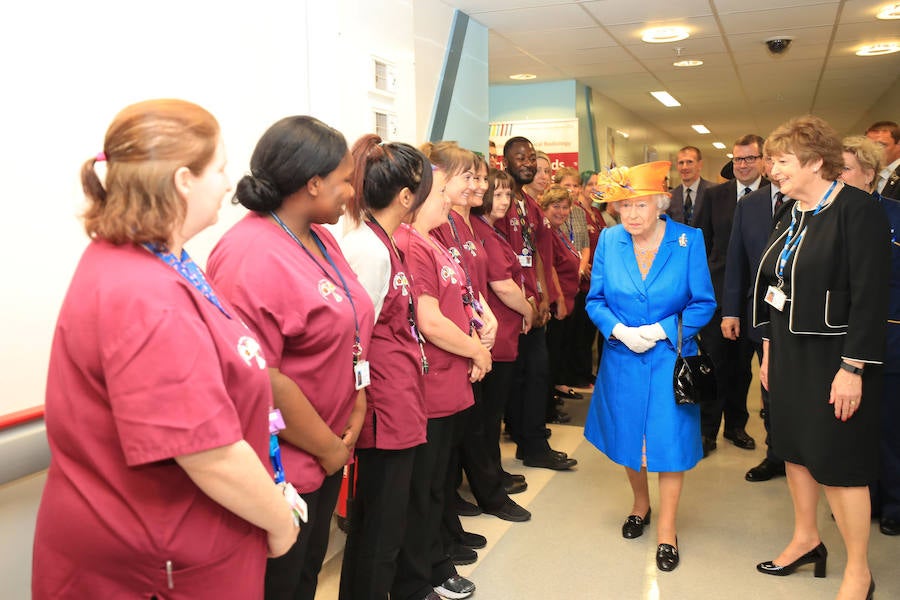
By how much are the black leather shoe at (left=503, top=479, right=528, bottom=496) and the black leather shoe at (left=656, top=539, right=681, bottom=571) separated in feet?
3.20

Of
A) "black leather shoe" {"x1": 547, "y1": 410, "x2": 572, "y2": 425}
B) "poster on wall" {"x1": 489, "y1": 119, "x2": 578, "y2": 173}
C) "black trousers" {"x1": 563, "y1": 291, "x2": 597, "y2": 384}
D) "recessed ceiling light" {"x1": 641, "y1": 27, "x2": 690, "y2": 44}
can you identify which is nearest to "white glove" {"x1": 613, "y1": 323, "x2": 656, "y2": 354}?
"black leather shoe" {"x1": 547, "y1": 410, "x2": 572, "y2": 425}

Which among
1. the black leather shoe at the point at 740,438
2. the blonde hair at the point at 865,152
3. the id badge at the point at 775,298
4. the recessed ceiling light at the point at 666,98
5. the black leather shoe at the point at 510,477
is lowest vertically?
the black leather shoe at the point at 740,438

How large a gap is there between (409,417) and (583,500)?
191 cm

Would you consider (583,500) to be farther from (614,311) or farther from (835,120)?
(835,120)

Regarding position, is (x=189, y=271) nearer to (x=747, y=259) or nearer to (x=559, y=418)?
(x=747, y=259)

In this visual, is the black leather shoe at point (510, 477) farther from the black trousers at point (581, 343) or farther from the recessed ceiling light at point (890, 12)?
the recessed ceiling light at point (890, 12)

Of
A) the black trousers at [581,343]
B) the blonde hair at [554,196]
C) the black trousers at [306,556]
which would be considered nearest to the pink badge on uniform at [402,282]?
the black trousers at [306,556]

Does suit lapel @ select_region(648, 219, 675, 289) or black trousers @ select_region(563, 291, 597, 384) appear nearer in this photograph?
suit lapel @ select_region(648, 219, 675, 289)

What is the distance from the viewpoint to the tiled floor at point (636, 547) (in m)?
3.02

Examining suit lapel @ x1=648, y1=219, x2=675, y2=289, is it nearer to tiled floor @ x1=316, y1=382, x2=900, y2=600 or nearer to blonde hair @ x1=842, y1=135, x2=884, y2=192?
blonde hair @ x1=842, y1=135, x2=884, y2=192

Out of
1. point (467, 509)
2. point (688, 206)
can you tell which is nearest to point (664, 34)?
point (688, 206)

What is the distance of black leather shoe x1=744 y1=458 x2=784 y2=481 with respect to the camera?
425cm

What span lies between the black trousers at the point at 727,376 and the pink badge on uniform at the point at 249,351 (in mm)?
3795

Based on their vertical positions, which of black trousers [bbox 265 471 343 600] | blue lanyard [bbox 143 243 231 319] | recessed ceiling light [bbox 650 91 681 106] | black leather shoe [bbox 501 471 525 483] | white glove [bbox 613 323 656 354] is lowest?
black leather shoe [bbox 501 471 525 483]
